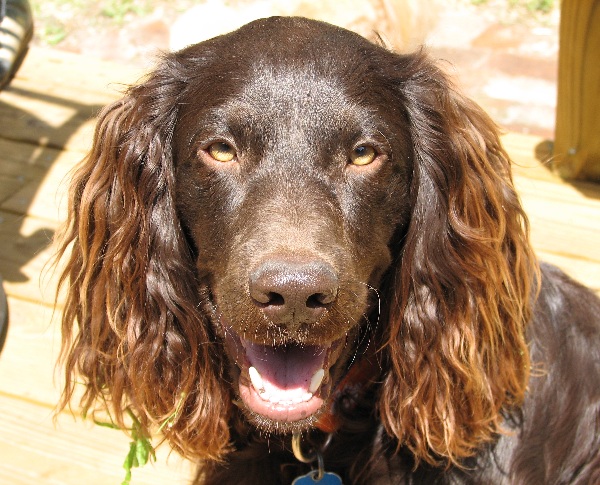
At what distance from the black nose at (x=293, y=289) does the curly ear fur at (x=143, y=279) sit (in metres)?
0.50

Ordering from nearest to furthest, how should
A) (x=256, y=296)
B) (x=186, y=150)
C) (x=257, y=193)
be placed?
(x=256, y=296) → (x=257, y=193) → (x=186, y=150)

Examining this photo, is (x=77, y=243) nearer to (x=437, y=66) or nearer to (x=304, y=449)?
(x=304, y=449)

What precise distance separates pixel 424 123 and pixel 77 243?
1071 millimetres

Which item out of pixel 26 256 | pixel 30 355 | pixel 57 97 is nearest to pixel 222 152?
pixel 30 355

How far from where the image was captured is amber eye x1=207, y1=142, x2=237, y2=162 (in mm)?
2289

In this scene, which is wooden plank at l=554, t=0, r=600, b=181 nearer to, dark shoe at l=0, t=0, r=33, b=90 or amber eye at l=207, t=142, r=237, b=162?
amber eye at l=207, t=142, r=237, b=162

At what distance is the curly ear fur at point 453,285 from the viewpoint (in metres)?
2.43

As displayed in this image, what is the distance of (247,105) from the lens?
89.0 inches

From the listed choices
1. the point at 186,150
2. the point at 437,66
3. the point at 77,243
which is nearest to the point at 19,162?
the point at 77,243

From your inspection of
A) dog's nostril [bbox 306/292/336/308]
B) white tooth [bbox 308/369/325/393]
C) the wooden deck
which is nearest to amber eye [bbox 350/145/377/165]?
dog's nostril [bbox 306/292/336/308]

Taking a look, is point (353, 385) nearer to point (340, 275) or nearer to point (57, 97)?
point (340, 275)

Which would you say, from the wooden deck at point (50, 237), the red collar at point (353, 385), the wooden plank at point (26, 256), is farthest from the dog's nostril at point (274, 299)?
the wooden plank at point (26, 256)

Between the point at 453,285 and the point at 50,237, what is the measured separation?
6.83 feet

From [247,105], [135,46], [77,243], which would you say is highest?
[247,105]
